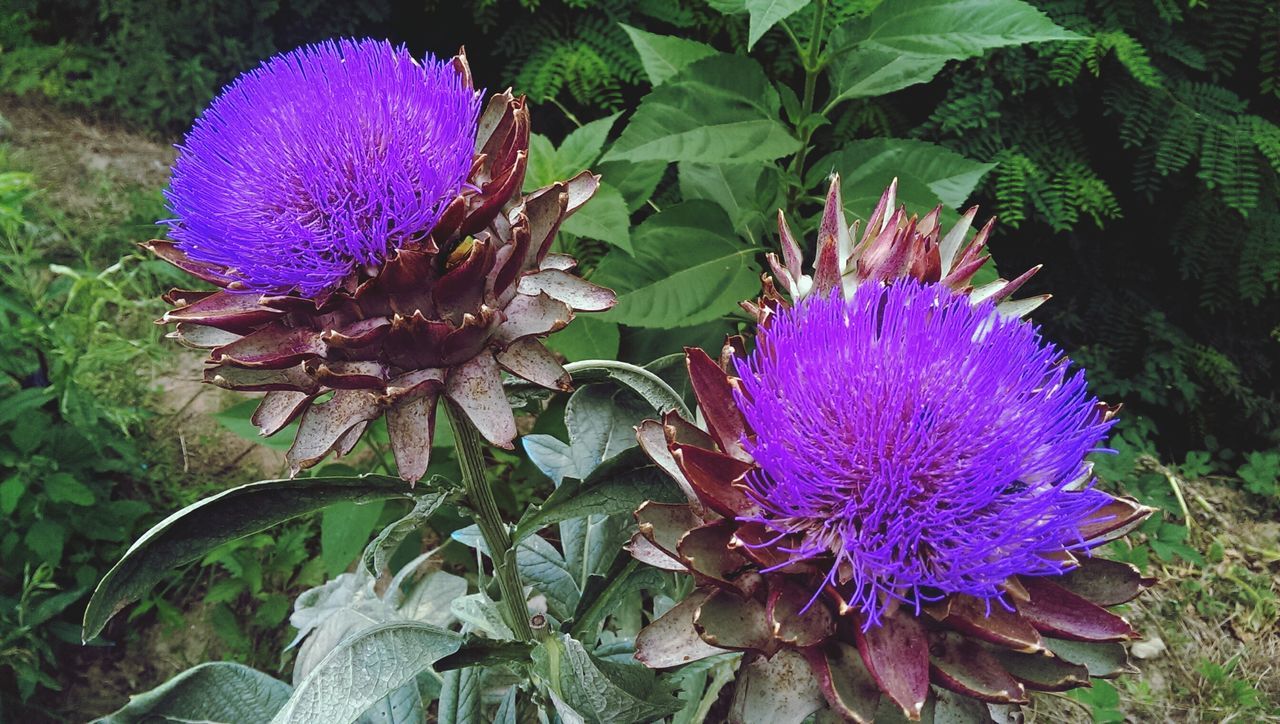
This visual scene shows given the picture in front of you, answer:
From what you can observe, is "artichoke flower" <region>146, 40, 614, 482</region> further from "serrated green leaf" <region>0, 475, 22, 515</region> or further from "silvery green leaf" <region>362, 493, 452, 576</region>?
"serrated green leaf" <region>0, 475, 22, 515</region>

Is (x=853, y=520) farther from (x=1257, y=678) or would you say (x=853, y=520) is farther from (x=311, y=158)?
(x=1257, y=678)

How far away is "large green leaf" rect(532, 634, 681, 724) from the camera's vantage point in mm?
727

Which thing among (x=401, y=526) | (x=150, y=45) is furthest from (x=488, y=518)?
(x=150, y=45)

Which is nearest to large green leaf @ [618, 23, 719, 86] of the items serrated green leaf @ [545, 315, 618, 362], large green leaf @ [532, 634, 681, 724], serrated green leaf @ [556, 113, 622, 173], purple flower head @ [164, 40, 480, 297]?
serrated green leaf @ [556, 113, 622, 173]

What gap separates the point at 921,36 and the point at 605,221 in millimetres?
447

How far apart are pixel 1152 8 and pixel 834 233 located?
47.7 inches

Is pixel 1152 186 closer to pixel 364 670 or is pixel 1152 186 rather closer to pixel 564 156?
pixel 564 156

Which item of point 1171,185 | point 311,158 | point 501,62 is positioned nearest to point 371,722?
point 311,158

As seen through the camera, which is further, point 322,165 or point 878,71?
point 878,71

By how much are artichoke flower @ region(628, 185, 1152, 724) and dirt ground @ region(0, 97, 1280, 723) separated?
72 cm

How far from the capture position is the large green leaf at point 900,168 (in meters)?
1.18

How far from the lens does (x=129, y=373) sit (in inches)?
69.9

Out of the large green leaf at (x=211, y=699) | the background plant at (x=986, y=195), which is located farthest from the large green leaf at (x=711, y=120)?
the large green leaf at (x=211, y=699)

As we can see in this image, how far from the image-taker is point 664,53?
4.13ft
